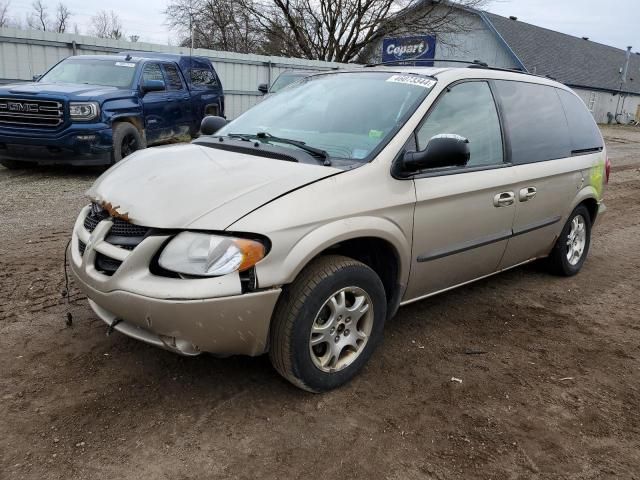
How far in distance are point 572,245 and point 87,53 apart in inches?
512

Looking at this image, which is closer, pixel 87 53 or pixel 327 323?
pixel 327 323

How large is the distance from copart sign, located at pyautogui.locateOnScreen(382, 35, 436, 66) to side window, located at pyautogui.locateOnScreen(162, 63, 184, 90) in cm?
1760

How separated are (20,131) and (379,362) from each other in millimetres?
7187

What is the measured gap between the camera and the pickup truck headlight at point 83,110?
27.0 feet

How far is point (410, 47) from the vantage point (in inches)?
1086

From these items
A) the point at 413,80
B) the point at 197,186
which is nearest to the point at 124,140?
the point at 413,80

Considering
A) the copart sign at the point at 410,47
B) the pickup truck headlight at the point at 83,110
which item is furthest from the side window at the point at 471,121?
the copart sign at the point at 410,47

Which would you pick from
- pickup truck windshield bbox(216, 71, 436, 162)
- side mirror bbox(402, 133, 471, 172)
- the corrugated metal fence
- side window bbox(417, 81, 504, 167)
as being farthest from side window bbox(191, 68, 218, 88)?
side mirror bbox(402, 133, 471, 172)

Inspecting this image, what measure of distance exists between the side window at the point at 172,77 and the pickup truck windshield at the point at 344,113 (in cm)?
734

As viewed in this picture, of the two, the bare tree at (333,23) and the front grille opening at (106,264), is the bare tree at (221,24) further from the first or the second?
the front grille opening at (106,264)

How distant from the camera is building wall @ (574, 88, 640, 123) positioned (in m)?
38.6

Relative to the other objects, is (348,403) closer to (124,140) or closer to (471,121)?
(471,121)

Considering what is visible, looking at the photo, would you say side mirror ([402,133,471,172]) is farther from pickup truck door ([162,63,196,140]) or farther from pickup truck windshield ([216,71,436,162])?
pickup truck door ([162,63,196,140])

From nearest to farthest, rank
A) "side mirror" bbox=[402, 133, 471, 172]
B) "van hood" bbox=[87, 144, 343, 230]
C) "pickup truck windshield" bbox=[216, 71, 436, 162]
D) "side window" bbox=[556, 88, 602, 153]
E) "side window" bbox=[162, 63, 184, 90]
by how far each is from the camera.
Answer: "van hood" bbox=[87, 144, 343, 230], "side mirror" bbox=[402, 133, 471, 172], "pickup truck windshield" bbox=[216, 71, 436, 162], "side window" bbox=[556, 88, 602, 153], "side window" bbox=[162, 63, 184, 90]
